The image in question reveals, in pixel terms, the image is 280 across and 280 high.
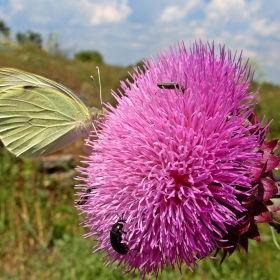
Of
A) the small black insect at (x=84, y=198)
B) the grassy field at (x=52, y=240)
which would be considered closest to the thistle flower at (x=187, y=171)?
the small black insect at (x=84, y=198)

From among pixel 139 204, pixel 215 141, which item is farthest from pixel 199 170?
pixel 139 204

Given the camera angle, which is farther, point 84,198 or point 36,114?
point 36,114

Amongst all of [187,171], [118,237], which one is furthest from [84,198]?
[187,171]

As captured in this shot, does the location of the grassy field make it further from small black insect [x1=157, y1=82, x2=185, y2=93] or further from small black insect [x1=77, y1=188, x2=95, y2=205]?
small black insect [x1=157, y1=82, x2=185, y2=93]

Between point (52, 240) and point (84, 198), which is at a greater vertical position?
point (84, 198)

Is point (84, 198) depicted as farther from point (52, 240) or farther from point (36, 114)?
point (52, 240)

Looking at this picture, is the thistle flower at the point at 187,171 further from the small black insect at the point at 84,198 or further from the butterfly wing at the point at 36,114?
the butterfly wing at the point at 36,114

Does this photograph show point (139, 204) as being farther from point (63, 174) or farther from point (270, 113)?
point (270, 113)
